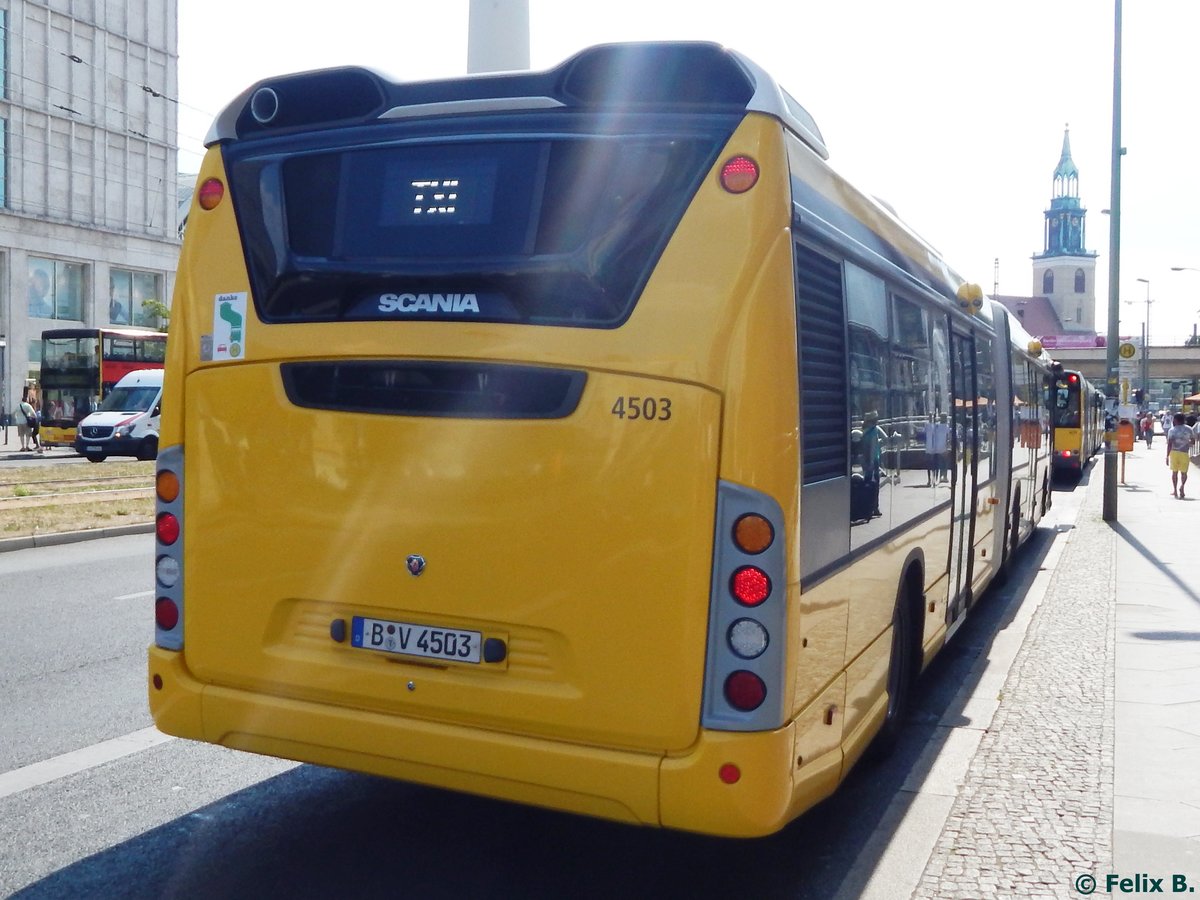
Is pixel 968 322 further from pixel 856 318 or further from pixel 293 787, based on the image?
pixel 293 787

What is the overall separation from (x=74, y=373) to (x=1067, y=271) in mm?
124479

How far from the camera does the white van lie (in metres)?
29.5

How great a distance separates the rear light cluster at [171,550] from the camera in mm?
4496

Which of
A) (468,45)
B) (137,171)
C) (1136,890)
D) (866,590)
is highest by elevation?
(137,171)

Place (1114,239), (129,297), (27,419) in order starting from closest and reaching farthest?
1. (1114,239)
2. (27,419)
3. (129,297)

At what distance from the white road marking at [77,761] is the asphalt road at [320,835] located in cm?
1

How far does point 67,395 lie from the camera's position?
37.2m

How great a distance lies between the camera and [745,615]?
12.1 ft

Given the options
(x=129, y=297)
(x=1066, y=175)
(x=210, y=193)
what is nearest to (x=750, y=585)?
(x=210, y=193)

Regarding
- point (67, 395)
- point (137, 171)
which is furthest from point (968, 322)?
point (137, 171)

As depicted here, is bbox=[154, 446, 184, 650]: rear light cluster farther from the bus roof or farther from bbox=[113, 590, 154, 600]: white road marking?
bbox=[113, 590, 154, 600]: white road marking

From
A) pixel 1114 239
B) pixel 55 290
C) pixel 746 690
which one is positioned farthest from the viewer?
pixel 55 290

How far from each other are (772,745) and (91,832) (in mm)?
2587

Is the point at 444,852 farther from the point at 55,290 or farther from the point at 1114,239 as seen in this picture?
the point at 55,290
